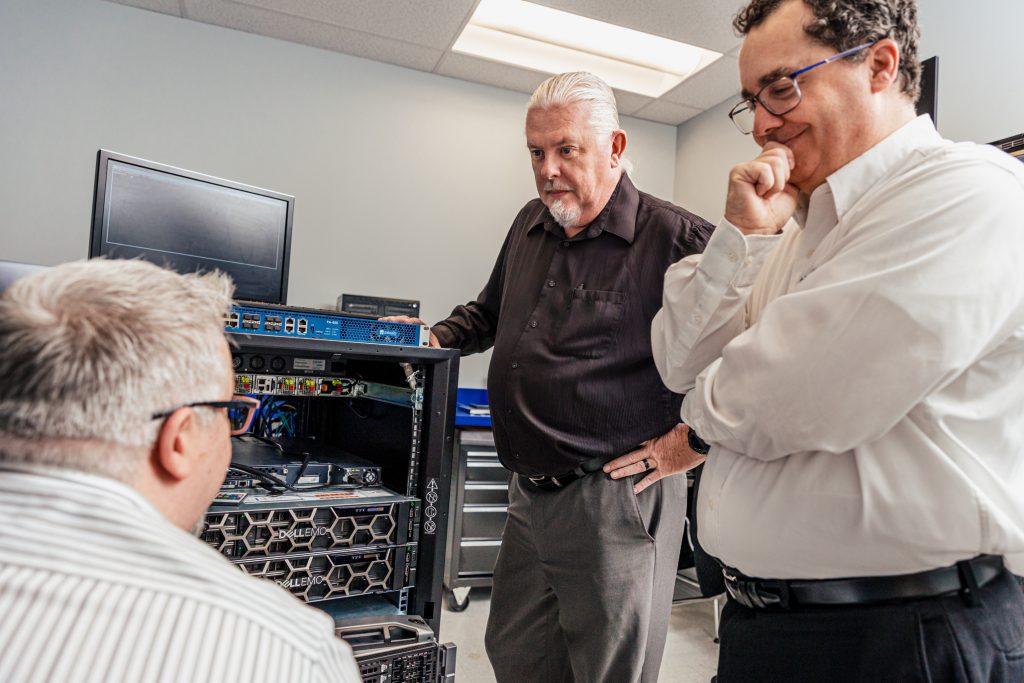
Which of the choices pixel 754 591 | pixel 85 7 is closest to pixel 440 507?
pixel 754 591

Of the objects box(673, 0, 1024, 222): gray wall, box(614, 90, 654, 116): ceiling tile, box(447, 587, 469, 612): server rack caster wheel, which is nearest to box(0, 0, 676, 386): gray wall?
box(614, 90, 654, 116): ceiling tile

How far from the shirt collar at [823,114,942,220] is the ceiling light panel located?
2.45m

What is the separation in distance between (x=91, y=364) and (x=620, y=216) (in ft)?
3.58

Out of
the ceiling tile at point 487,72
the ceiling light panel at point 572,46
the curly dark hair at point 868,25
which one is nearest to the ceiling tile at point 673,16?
the ceiling light panel at point 572,46

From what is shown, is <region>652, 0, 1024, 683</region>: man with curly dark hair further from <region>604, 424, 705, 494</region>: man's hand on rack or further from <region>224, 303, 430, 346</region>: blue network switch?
<region>224, 303, 430, 346</region>: blue network switch

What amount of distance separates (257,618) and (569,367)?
911 mm

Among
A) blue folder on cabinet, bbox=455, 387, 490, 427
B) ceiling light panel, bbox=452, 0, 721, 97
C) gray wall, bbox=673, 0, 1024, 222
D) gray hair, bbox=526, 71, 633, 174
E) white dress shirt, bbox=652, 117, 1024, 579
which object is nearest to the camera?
white dress shirt, bbox=652, 117, 1024, 579

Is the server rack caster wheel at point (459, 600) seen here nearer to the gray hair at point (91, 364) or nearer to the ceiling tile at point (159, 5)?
the gray hair at point (91, 364)

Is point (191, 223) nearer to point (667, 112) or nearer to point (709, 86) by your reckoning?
point (709, 86)

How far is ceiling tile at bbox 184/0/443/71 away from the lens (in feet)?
9.75

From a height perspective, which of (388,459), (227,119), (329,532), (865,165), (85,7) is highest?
(85,7)

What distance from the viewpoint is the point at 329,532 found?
1156 mm

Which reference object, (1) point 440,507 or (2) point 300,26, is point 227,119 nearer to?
(2) point 300,26

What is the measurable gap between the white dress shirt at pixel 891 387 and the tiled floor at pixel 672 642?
1.74 meters
